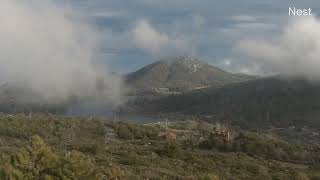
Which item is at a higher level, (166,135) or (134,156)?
(166,135)

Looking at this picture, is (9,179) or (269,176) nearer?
(9,179)

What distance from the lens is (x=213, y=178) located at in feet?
155

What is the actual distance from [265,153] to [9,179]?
105806 mm

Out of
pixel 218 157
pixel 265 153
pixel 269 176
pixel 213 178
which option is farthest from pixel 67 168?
pixel 265 153

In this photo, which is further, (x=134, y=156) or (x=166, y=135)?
(x=166, y=135)

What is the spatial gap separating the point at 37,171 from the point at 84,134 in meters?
148

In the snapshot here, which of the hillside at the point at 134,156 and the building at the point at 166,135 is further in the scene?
the building at the point at 166,135

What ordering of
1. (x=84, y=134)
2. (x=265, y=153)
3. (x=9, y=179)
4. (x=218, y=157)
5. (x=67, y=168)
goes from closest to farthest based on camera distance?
(x=9, y=179) < (x=67, y=168) < (x=218, y=157) < (x=265, y=153) < (x=84, y=134)

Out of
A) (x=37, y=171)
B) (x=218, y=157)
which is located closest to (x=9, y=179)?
(x=37, y=171)

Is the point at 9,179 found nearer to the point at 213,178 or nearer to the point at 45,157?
the point at 45,157

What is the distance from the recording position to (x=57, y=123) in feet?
630

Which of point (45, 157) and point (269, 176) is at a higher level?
point (45, 157)

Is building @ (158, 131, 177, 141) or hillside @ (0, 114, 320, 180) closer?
hillside @ (0, 114, 320, 180)

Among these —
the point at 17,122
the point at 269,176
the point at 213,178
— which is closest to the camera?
the point at 213,178
